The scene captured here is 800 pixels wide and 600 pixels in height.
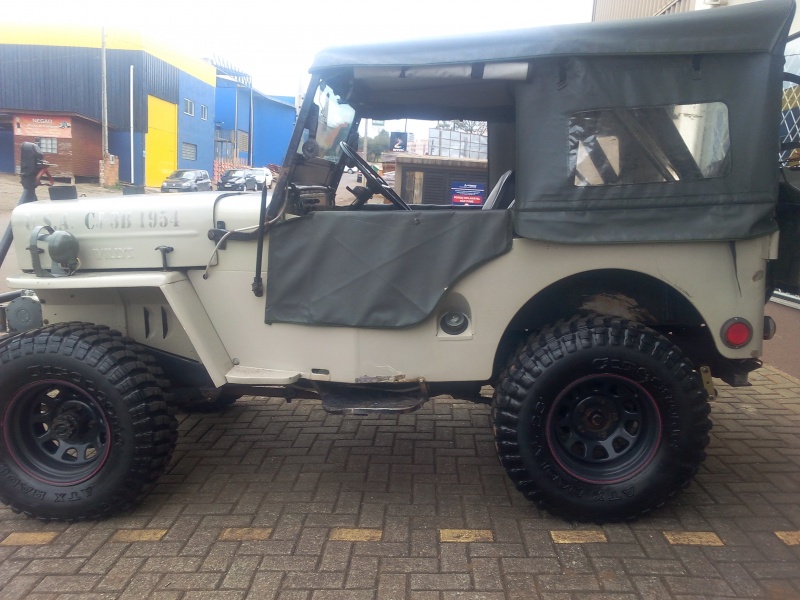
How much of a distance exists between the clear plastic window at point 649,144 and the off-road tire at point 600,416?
0.71 m

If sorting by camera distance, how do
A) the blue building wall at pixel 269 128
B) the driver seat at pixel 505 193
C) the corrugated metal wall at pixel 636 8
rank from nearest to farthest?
the driver seat at pixel 505 193
the corrugated metal wall at pixel 636 8
the blue building wall at pixel 269 128

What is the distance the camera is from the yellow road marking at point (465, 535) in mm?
3270

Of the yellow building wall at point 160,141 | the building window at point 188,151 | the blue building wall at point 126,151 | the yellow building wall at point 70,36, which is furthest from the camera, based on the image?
the building window at point 188,151

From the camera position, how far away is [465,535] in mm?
3312

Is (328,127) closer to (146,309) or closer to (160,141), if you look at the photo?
(146,309)

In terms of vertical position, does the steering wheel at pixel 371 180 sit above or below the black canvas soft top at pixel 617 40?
below

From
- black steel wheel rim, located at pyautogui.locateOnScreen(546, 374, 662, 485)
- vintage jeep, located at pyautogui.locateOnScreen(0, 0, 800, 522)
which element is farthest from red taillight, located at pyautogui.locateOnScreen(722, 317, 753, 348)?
black steel wheel rim, located at pyautogui.locateOnScreen(546, 374, 662, 485)

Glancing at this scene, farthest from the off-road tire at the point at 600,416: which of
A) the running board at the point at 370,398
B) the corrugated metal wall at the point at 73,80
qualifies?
the corrugated metal wall at the point at 73,80

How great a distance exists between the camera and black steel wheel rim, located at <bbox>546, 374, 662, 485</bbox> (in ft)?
11.1

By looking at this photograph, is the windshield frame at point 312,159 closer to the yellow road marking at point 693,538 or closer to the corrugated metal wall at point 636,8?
the yellow road marking at point 693,538

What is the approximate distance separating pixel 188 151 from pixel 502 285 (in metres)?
41.8

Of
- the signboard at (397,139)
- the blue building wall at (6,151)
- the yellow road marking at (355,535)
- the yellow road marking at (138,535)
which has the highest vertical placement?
the blue building wall at (6,151)

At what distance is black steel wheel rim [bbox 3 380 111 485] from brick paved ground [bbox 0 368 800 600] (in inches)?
10.7

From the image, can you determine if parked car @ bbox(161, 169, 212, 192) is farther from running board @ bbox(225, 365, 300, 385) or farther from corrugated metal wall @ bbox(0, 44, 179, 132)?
running board @ bbox(225, 365, 300, 385)
